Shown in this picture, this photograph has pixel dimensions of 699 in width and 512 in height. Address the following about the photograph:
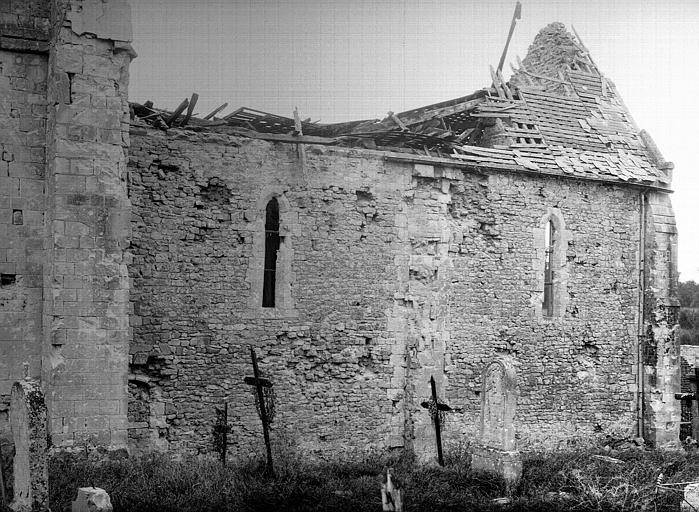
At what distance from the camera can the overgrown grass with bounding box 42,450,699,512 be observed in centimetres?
1055

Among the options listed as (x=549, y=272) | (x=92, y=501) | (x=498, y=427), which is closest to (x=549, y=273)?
(x=549, y=272)

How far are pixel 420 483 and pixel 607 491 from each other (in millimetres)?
2504

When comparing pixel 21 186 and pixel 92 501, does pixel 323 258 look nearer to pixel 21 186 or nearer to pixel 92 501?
pixel 21 186

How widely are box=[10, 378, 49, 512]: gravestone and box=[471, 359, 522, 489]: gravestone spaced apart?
6201 millimetres

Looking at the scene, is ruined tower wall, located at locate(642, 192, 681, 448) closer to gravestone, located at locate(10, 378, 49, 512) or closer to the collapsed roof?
the collapsed roof

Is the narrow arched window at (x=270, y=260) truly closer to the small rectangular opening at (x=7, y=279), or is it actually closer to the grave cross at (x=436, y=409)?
the grave cross at (x=436, y=409)

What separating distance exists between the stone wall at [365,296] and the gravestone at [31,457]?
3.82m

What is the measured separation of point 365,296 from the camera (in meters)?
15.4

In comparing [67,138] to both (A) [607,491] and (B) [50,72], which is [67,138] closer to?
(B) [50,72]

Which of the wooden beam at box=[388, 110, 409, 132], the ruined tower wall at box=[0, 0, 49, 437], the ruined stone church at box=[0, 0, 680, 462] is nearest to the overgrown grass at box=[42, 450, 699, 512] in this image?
the ruined stone church at box=[0, 0, 680, 462]

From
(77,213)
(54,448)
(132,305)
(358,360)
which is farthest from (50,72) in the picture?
(358,360)

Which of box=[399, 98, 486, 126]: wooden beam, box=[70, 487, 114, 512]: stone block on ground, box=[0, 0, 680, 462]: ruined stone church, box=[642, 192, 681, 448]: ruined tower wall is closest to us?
box=[70, 487, 114, 512]: stone block on ground

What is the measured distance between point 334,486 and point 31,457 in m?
4.15

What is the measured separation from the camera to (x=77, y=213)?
11.9 m
